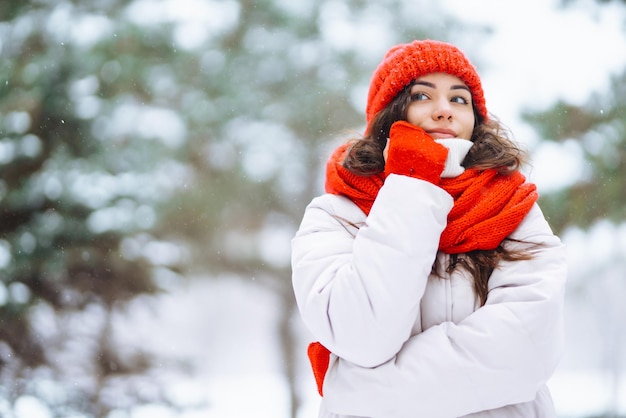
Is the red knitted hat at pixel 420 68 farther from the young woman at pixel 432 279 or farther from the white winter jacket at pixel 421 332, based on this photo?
the white winter jacket at pixel 421 332

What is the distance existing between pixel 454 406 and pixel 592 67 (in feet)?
6.97

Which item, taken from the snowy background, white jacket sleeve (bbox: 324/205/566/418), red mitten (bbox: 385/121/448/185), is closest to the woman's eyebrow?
red mitten (bbox: 385/121/448/185)

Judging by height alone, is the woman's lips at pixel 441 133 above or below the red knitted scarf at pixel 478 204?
above

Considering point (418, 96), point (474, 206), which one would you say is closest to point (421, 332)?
point (474, 206)

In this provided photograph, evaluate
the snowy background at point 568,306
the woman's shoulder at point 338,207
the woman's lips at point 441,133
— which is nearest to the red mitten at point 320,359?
the woman's shoulder at point 338,207

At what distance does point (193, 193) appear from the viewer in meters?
2.59

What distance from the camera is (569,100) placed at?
2.42 metres

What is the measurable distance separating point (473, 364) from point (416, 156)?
30cm

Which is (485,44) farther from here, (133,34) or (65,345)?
(65,345)

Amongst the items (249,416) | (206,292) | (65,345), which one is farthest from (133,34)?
(249,416)

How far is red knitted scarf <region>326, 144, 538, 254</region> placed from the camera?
2.79ft

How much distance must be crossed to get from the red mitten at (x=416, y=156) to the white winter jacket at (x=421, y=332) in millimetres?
30

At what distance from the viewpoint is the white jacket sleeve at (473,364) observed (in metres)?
0.75

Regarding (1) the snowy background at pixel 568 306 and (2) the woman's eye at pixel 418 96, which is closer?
(2) the woman's eye at pixel 418 96
